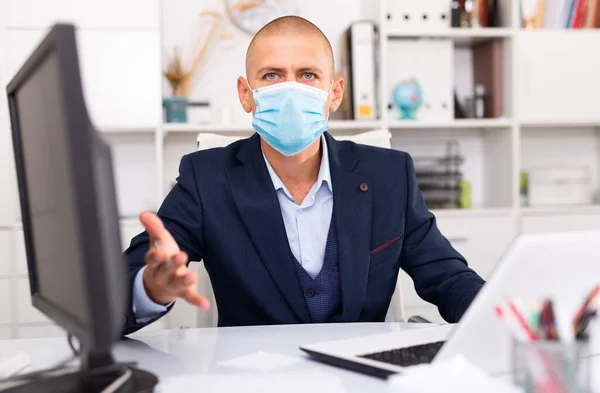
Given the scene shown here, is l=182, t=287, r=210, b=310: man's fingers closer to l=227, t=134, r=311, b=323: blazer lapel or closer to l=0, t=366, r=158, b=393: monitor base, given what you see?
l=0, t=366, r=158, b=393: monitor base

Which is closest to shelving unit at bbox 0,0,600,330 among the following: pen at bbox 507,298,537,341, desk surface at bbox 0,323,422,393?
desk surface at bbox 0,323,422,393

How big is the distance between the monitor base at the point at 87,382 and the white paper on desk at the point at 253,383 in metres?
0.03

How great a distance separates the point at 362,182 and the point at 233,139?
0.39 m

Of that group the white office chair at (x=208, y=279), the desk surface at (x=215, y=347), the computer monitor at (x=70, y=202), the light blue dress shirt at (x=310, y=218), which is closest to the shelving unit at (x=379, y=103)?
the white office chair at (x=208, y=279)

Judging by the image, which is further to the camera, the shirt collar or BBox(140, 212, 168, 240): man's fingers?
the shirt collar

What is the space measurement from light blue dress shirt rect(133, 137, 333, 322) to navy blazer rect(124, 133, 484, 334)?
0.12ft

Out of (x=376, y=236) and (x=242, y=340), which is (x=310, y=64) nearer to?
(x=376, y=236)

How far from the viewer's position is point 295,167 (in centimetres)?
158

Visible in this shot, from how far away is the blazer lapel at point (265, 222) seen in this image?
4.58 ft

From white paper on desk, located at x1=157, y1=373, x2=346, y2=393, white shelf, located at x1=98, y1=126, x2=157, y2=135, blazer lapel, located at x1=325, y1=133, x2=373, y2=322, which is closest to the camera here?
white paper on desk, located at x1=157, y1=373, x2=346, y2=393

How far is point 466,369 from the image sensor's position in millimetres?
632

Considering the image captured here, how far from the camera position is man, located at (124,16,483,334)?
55.4 inches

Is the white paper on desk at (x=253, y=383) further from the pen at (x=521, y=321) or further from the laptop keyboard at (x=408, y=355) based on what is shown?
the pen at (x=521, y=321)

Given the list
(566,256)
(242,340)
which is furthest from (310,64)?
(566,256)
